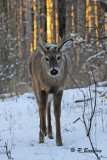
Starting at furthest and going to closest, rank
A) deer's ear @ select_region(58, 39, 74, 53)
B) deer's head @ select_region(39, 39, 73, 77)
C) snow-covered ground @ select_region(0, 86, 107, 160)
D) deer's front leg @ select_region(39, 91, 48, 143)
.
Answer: deer's front leg @ select_region(39, 91, 48, 143)
deer's ear @ select_region(58, 39, 74, 53)
deer's head @ select_region(39, 39, 73, 77)
snow-covered ground @ select_region(0, 86, 107, 160)

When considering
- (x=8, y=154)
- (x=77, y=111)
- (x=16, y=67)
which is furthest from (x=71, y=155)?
(x=16, y=67)

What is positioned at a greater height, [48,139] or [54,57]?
[54,57]

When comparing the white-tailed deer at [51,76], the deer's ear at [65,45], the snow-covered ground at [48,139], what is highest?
the deer's ear at [65,45]

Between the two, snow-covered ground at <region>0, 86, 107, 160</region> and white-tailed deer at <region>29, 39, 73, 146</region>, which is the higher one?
white-tailed deer at <region>29, 39, 73, 146</region>

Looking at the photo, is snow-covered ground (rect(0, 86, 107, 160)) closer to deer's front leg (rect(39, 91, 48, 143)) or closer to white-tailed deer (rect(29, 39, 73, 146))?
deer's front leg (rect(39, 91, 48, 143))

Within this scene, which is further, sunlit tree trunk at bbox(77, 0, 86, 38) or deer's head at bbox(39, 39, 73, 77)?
sunlit tree trunk at bbox(77, 0, 86, 38)

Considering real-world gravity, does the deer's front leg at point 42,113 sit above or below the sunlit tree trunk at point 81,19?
below

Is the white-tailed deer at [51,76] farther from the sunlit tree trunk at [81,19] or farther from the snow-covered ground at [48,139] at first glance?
the sunlit tree trunk at [81,19]

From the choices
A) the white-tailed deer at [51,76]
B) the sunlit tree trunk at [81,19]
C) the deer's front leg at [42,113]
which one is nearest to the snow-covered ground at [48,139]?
the deer's front leg at [42,113]

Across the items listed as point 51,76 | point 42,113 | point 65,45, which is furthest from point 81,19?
point 42,113

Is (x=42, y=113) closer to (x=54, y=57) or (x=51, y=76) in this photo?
(x=51, y=76)

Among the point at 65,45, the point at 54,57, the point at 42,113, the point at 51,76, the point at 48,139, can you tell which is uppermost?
the point at 65,45

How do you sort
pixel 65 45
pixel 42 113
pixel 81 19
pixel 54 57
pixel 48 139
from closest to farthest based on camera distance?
pixel 54 57 → pixel 65 45 → pixel 42 113 → pixel 48 139 → pixel 81 19

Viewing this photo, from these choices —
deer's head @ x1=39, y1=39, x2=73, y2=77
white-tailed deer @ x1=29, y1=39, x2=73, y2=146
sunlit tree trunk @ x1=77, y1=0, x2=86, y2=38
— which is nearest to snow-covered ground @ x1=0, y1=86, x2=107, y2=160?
white-tailed deer @ x1=29, y1=39, x2=73, y2=146
